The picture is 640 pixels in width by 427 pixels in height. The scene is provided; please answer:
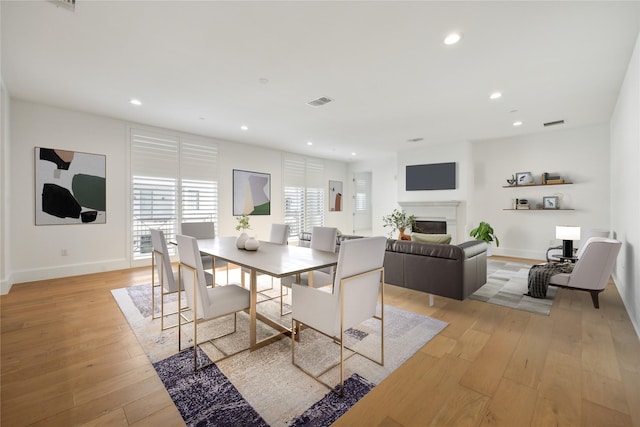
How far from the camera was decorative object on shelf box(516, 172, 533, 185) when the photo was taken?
20.1 ft

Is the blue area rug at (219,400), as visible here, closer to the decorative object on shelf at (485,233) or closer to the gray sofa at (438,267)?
the gray sofa at (438,267)

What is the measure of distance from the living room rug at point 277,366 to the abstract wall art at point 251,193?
12.6 ft

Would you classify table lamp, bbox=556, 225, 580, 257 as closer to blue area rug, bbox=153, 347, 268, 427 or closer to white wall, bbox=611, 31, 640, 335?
white wall, bbox=611, 31, 640, 335

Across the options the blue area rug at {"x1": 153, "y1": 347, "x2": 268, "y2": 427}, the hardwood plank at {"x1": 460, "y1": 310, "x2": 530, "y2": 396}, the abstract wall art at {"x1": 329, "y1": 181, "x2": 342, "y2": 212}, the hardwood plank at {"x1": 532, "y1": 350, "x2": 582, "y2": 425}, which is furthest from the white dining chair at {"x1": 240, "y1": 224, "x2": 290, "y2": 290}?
the abstract wall art at {"x1": 329, "y1": 181, "x2": 342, "y2": 212}

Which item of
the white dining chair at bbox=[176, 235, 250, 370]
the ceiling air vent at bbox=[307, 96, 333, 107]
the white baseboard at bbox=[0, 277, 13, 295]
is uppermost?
the ceiling air vent at bbox=[307, 96, 333, 107]

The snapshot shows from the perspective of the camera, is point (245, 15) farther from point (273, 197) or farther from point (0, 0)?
point (273, 197)

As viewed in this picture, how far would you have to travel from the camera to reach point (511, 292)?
3.80 m

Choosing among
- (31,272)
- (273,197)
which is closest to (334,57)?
(273,197)

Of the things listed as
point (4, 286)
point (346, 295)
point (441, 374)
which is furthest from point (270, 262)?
point (4, 286)

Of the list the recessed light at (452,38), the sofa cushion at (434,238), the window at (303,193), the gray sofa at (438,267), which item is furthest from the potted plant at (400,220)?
the recessed light at (452,38)

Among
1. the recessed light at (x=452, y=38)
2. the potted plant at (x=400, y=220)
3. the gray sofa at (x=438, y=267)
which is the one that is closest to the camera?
the recessed light at (x=452, y=38)

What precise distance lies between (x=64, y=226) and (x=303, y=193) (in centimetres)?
523

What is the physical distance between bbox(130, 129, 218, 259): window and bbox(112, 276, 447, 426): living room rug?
2.66m

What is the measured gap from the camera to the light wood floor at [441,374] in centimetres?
161
